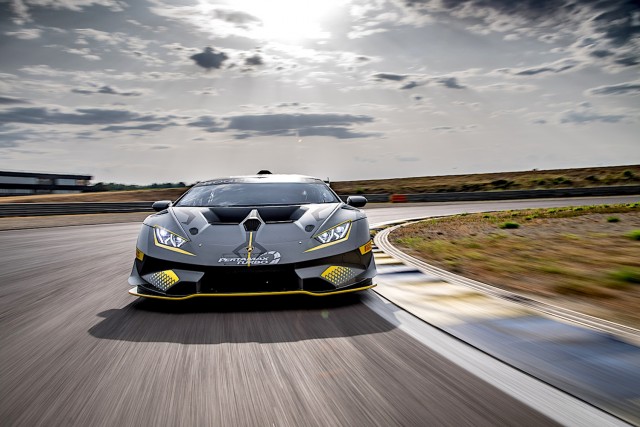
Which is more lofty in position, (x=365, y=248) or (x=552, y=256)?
(x=365, y=248)

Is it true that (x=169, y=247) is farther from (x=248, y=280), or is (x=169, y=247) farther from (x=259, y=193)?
(x=259, y=193)

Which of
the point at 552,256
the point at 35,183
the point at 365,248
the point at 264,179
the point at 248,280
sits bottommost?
the point at 35,183

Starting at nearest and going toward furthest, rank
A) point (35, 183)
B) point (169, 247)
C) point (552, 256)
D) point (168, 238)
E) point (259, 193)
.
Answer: point (169, 247)
point (168, 238)
point (259, 193)
point (552, 256)
point (35, 183)

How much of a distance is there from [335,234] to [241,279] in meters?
0.99

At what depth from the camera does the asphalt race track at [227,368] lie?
251 centimetres

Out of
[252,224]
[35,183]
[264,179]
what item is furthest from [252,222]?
[35,183]

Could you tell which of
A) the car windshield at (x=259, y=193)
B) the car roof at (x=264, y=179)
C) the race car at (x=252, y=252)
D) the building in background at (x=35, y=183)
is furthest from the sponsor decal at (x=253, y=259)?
the building in background at (x=35, y=183)

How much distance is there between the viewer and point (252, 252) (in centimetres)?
459

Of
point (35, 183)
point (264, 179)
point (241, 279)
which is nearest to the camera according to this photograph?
point (241, 279)

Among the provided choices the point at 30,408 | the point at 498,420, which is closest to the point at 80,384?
the point at 30,408

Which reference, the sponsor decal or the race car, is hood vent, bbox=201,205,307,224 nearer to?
the race car

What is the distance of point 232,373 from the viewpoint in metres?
3.11

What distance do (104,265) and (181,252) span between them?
3787 millimetres

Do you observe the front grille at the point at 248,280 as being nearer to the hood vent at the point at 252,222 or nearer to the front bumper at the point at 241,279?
the front bumper at the point at 241,279
